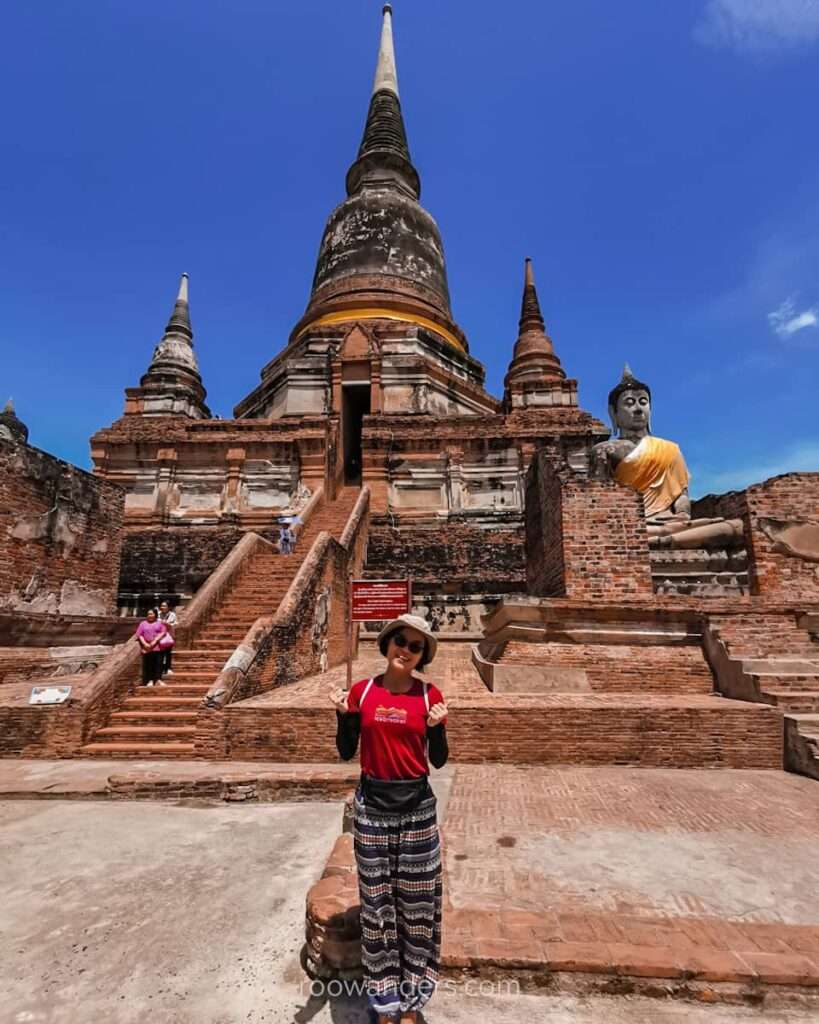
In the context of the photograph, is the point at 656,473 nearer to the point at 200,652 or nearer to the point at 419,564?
the point at 419,564

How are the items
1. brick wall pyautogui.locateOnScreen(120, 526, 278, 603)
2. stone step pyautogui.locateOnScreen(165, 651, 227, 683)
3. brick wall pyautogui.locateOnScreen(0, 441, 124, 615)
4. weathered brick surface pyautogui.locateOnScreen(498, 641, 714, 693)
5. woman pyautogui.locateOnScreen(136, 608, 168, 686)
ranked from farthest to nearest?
brick wall pyautogui.locateOnScreen(120, 526, 278, 603), brick wall pyautogui.locateOnScreen(0, 441, 124, 615), stone step pyautogui.locateOnScreen(165, 651, 227, 683), woman pyautogui.locateOnScreen(136, 608, 168, 686), weathered brick surface pyautogui.locateOnScreen(498, 641, 714, 693)

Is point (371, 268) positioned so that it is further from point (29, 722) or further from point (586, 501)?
point (29, 722)

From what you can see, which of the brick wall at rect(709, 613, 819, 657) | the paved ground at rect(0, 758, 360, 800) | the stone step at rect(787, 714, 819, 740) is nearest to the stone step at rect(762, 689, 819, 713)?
the stone step at rect(787, 714, 819, 740)

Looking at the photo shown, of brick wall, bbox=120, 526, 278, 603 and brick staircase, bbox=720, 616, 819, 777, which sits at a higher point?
brick wall, bbox=120, 526, 278, 603

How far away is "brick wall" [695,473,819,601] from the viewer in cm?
850

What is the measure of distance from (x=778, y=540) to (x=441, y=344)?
15.7m

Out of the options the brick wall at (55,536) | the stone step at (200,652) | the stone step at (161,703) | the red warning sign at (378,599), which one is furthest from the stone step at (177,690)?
the brick wall at (55,536)

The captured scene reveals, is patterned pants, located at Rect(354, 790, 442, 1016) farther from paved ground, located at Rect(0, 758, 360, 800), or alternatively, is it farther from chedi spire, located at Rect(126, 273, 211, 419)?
chedi spire, located at Rect(126, 273, 211, 419)

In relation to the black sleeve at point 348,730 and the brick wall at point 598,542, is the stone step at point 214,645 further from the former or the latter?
the black sleeve at point 348,730

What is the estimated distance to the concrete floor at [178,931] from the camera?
2316mm

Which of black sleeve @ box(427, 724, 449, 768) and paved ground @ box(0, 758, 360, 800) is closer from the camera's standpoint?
black sleeve @ box(427, 724, 449, 768)

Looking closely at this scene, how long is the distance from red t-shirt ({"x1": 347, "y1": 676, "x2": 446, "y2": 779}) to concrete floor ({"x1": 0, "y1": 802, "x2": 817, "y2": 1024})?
0.90 m

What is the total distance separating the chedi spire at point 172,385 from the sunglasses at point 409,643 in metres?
21.6

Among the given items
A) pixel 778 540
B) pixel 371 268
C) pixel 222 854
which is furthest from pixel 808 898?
pixel 371 268
